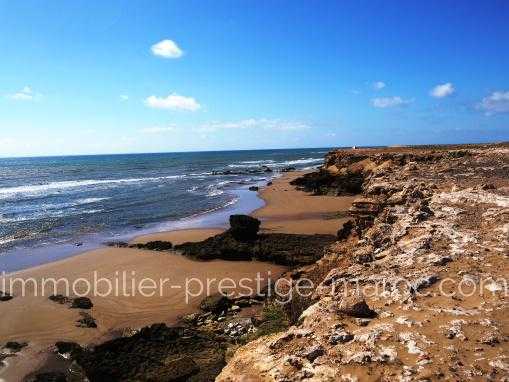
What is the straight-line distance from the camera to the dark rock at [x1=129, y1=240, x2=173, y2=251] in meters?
19.8

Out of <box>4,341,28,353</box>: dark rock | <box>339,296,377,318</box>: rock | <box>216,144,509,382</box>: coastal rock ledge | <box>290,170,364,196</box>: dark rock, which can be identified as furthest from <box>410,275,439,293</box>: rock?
<box>290,170,364,196</box>: dark rock

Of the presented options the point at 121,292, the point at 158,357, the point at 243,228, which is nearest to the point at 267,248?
the point at 243,228

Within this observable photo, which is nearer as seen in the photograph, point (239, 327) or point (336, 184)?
point (239, 327)

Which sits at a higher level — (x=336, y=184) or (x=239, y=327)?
(x=336, y=184)

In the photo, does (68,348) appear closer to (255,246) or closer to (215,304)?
(215,304)

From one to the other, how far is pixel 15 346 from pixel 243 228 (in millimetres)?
10320

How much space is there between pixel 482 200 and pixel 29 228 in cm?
2519

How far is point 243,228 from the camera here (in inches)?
751

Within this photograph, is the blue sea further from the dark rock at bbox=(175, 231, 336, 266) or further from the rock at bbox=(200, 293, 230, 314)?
the rock at bbox=(200, 293, 230, 314)

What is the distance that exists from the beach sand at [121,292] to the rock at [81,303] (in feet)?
0.63

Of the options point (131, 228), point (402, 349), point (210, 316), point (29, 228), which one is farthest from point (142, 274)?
point (29, 228)

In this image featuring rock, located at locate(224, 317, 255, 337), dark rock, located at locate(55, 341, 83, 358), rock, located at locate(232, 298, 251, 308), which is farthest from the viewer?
rock, located at locate(232, 298, 251, 308)

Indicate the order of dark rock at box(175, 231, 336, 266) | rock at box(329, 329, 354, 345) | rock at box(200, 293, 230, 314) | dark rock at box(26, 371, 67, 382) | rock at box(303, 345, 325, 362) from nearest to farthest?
rock at box(303, 345, 325, 362) < rock at box(329, 329, 354, 345) < dark rock at box(26, 371, 67, 382) < rock at box(200, 293, 230, 314) < dark rock at box(175, 231, 336, 266)

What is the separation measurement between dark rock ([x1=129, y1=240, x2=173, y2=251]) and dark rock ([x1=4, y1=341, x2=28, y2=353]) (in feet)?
30.1
